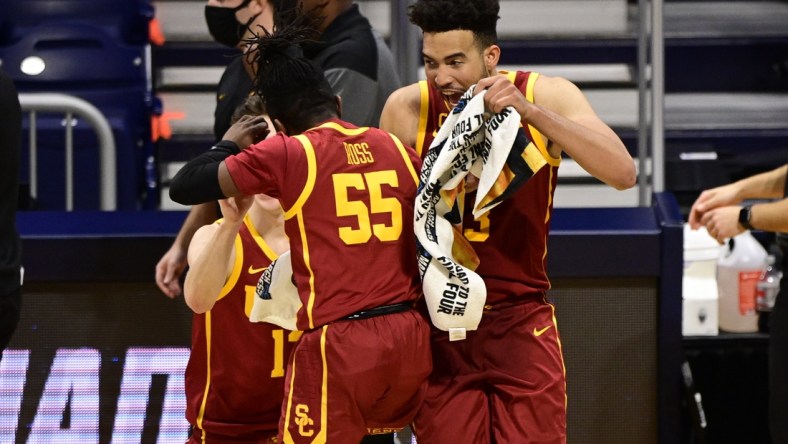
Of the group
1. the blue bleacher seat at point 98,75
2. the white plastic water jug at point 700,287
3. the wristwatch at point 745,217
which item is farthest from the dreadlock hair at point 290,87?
the blue bleacher seat at point 98,75

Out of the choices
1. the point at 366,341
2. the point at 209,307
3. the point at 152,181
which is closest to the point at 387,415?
the point at 366,341

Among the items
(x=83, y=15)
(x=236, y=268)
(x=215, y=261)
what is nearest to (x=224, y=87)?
(x=236, y=268)

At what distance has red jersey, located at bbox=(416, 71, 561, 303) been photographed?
10.2 feet

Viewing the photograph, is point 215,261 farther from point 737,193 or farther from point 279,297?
point 737,193

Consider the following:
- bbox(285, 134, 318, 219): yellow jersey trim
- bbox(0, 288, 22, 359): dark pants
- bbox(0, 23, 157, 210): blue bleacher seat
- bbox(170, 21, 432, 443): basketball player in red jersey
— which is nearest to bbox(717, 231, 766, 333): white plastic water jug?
bbox(170, 21, 432, 443): basketball player in red jersey

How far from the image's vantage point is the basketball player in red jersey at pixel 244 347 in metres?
3.28

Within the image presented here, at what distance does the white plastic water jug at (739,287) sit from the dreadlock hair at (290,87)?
210cm

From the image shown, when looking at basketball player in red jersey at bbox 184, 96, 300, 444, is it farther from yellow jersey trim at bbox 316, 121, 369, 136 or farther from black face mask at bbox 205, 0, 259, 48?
black face mask at bbox 205, 0, 259, 48

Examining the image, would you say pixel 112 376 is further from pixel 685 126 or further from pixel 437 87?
pixel 685 126

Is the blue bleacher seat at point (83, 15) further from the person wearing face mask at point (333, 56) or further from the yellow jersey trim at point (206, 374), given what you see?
the yellow jersey trim at point (206, 374)

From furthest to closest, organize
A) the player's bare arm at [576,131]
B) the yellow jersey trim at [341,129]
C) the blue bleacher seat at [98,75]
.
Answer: the blue bleacher seat at [98,75], the yellow jersey trim at [341,129], the player's bare arm at [576,131]

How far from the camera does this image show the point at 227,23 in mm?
4121

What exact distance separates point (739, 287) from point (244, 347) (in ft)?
6.79

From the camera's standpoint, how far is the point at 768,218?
3.79 metres
